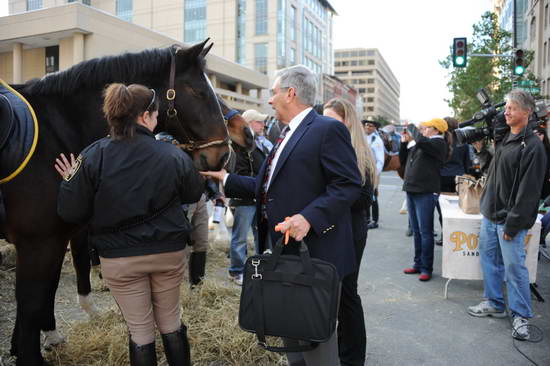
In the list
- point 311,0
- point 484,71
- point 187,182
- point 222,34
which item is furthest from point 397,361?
point 311,0

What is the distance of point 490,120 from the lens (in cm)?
480

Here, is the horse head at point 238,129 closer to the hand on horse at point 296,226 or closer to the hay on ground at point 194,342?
the hay on ground at point 194,342

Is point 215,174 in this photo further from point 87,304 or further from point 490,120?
point 490,120

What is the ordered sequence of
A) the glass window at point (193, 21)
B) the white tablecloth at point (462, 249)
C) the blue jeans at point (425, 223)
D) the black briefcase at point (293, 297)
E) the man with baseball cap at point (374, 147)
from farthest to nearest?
1. the glass window at point (193, 21)
2. the man with baseball cap at point (374, 147)
3. the blue jeans at point (425, 223)
4. the white tablecloth at point (462, 249)
5. the black briefcase at point (293, 297)

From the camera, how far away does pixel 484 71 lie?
78.7 ft

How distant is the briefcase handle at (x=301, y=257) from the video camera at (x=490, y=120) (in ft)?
9.51

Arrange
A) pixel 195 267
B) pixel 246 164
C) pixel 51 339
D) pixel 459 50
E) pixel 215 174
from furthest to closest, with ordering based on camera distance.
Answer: pixel 459 50 < pixel 246 164 < pixel 195 267 < pixel 51 339 < pixel 215 174

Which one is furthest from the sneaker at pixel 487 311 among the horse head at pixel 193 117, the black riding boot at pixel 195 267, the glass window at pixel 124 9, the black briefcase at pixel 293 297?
the glass window at pixel 124 9

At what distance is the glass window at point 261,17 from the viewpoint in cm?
6344

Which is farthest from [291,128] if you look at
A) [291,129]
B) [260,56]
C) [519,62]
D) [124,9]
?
[124,9]

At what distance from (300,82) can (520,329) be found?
10.2 ft

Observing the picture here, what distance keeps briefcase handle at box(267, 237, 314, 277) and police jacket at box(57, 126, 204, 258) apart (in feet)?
1.91

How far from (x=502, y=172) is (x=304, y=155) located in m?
2.54

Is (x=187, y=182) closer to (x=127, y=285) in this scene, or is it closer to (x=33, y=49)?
(x=127, y=285)
